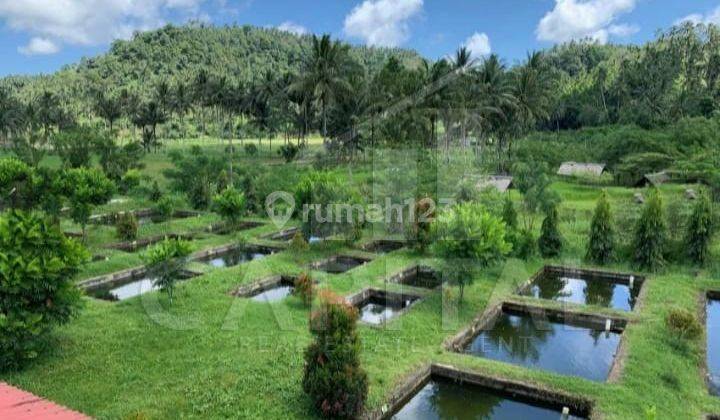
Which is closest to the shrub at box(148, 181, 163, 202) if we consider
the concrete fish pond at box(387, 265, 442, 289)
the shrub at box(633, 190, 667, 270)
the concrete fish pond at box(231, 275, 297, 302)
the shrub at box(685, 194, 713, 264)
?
the concrete fish pond at box(231, 275, 297, 302)

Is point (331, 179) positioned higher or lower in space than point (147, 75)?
lower

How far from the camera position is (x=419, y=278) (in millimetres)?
17500

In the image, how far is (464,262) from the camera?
13172 mm

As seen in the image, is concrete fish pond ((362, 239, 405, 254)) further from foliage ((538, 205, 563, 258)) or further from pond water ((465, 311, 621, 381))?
pond water ((465, 311, 621, 381))

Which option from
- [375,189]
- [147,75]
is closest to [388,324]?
[375,189]

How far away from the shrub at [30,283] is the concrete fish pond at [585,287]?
11.3 metres

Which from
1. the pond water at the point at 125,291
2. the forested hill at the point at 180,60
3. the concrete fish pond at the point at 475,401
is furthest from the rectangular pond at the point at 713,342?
the forested hill at the point at 180,60

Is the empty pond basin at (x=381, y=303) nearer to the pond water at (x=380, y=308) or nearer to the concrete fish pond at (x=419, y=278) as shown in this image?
the pond water at (x=380, y=308)

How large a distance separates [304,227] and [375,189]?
18.4 ft

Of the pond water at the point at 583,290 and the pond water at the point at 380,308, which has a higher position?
the pond water at the point at 380,308

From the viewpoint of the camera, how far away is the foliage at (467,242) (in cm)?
1304

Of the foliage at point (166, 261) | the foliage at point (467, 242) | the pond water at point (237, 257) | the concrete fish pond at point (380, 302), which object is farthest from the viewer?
the pond water at point (237, 257)

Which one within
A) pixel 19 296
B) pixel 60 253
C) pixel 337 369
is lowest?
pixel 337 369

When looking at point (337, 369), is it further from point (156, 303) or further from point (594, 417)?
point (156, 303)
